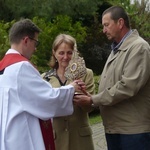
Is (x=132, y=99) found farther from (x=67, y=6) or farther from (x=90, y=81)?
(x=67, y=6)

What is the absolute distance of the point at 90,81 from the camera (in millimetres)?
4656

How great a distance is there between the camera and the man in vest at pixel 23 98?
3912 mm

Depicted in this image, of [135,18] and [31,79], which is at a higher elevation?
[31,79]

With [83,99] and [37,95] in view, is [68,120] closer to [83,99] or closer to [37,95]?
[83,99]

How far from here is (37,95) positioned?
13.0 feet

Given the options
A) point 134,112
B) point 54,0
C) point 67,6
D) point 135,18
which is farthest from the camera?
point 135,18

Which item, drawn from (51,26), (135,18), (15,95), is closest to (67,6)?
(51,26)

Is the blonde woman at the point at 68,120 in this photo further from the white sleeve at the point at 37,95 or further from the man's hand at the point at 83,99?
the white sleeve at the point at 37,95

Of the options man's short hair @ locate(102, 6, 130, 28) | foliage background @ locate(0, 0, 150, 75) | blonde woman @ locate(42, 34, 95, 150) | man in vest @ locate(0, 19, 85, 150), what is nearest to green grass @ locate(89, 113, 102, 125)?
foliage background @ locate(0, 0, 150, 75)

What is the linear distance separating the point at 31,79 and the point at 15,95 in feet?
0.66

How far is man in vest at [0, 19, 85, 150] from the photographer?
3.91 metres

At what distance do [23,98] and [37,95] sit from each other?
0.13 m

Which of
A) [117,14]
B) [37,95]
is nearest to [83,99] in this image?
[37,95]

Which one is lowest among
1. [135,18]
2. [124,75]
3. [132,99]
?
[135,18]
